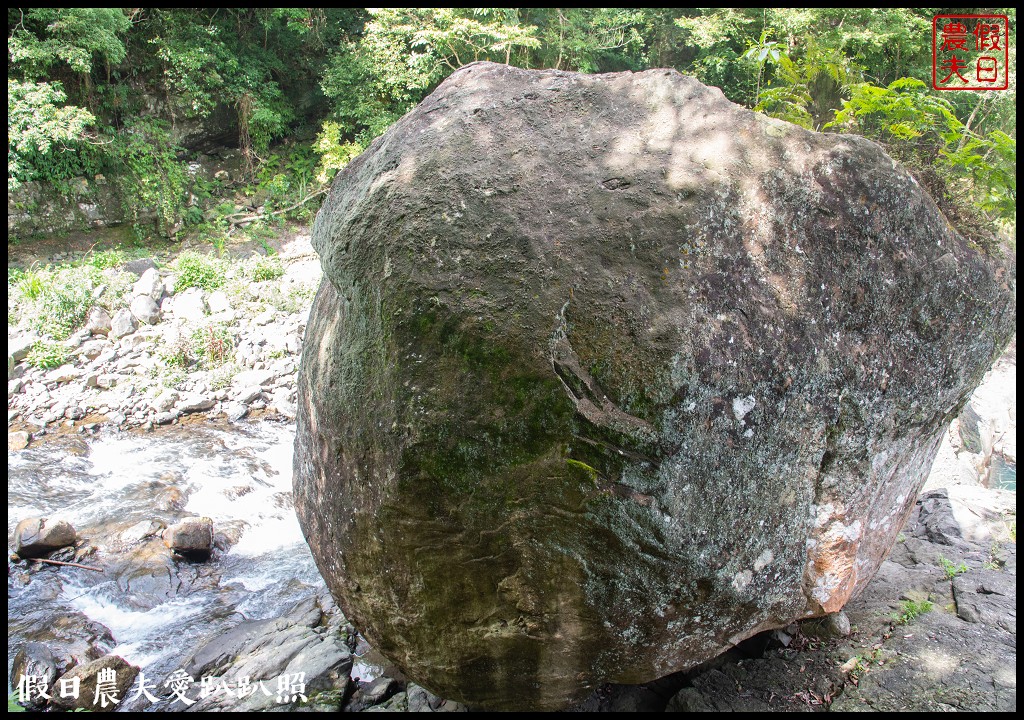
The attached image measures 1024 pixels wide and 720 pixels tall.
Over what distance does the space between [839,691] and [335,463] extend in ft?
7.62

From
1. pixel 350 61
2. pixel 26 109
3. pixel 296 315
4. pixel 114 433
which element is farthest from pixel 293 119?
pixel 114 433

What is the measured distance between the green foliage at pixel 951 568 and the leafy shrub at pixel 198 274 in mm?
9483

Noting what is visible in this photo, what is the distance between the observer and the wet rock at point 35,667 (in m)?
3.57

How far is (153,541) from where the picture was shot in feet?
16.7

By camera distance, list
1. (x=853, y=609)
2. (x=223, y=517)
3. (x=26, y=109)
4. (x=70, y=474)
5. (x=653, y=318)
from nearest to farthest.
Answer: (x=653, y=318), (x=853, y=609), (x=223, y=517), (x=70, y=474), (x=26, y=109)

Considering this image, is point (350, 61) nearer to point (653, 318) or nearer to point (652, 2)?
point (652, 2)

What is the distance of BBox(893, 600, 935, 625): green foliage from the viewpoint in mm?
3143

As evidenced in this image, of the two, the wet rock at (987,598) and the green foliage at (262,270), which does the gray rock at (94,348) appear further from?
the wet rock at (987,598)

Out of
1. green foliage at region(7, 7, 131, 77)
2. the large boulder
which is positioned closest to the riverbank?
green foliage at region(7, 7, 131, 77)

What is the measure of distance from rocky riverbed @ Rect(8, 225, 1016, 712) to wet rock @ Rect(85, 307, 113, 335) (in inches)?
2.0

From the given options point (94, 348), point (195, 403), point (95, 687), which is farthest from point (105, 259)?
point (95, 687)

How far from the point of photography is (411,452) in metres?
2.34

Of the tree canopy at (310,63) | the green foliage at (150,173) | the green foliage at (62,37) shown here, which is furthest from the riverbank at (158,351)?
the green foliage at (62,37)

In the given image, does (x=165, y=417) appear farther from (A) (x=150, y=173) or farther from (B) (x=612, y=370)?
(A) (x=150, y=173)
